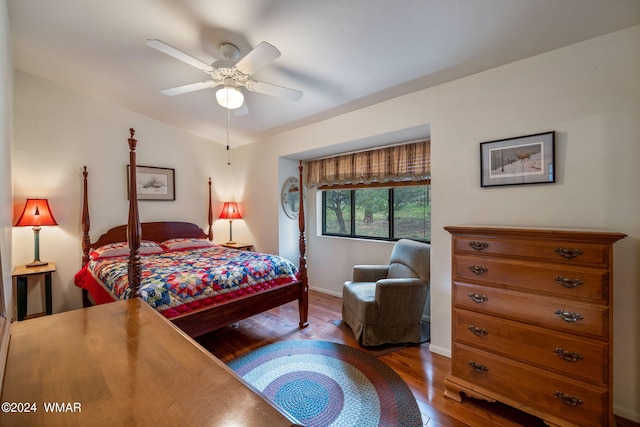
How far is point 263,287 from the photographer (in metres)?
2.69

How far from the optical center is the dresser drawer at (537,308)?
145cm

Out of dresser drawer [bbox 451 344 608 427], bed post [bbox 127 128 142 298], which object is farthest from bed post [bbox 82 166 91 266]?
dresser drawer [bbox 451 344 608 427]

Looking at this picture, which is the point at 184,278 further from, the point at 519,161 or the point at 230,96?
the point at 519,161

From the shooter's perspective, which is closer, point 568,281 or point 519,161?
point 568,281

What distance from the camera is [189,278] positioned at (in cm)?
225

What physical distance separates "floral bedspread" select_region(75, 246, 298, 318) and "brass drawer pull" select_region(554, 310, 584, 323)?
7.05ft

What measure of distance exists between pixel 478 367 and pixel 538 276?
713 mm

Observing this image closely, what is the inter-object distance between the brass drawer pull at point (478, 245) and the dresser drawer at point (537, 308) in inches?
9.7

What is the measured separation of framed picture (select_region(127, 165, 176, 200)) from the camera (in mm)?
3963

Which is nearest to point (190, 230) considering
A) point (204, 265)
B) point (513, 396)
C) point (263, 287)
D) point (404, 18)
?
point (204, 265)

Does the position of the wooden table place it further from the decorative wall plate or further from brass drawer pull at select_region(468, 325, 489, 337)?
the decorative wall plate

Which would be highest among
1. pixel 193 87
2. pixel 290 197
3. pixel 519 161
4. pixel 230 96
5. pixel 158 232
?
pixel 193 87

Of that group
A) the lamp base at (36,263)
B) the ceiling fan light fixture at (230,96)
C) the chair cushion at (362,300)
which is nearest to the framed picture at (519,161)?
the chair cushion at (362,300)

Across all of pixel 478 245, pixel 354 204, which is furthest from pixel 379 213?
pixel 478 245
